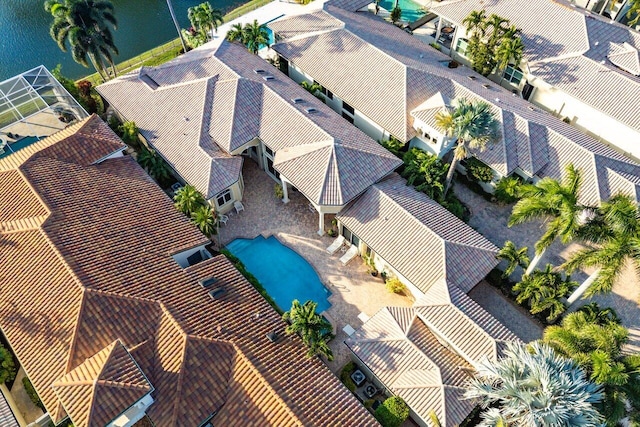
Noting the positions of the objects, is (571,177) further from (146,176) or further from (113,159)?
(113,159)

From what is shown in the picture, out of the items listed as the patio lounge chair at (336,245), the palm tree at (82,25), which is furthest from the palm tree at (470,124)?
the palm tree at (82,25)

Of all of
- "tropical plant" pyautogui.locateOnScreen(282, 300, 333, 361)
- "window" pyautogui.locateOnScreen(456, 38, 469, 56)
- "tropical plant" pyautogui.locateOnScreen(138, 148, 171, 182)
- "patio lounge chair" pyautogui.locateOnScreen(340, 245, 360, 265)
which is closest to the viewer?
"tropical plant" pyautogui.locateOnScreen(282, 300, 333, 361)

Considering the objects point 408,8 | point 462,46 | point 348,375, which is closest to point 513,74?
point 462,46

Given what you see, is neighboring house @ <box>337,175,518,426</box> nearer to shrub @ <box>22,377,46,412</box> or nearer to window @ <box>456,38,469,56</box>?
shrub @ <box>22,377,46,412</box>

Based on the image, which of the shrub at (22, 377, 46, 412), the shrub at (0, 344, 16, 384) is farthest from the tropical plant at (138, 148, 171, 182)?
the shrub at (22, 377, 46, 412)

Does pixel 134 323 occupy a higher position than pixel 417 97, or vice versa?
pixel 417 97

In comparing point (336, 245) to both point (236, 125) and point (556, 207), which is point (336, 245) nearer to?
point (236, 125)
